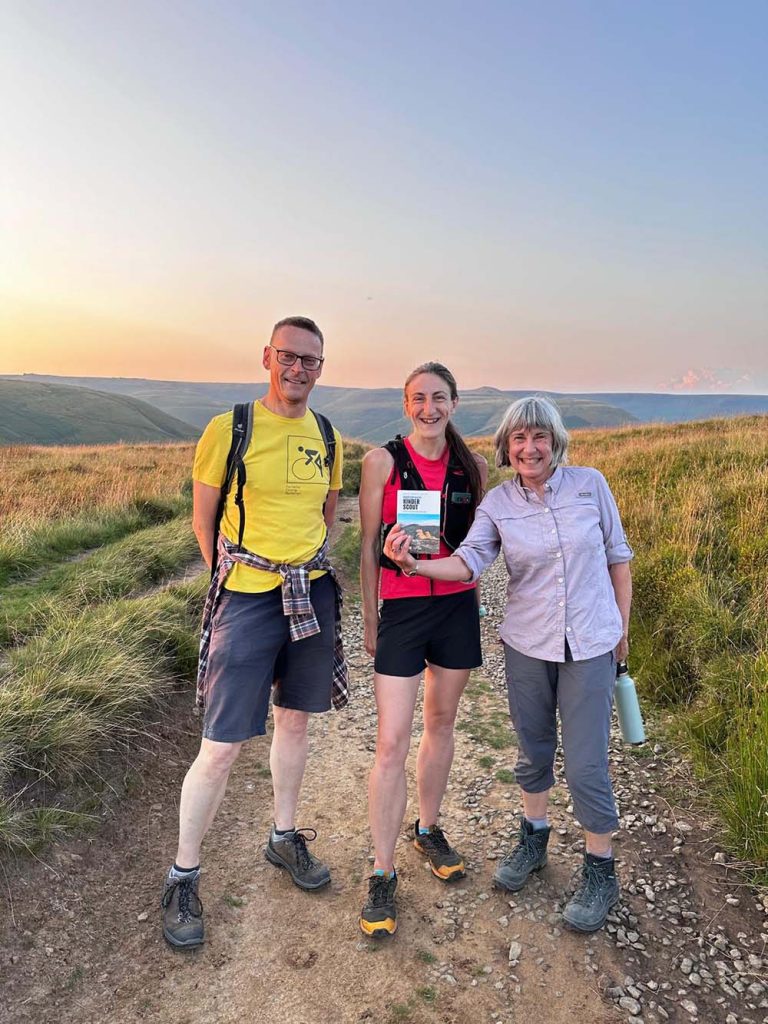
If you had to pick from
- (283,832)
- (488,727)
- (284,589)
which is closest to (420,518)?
(284,589)

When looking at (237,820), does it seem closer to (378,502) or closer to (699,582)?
(378,502)

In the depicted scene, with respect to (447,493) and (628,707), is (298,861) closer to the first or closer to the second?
(628,707)

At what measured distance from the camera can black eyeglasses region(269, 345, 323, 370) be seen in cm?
297

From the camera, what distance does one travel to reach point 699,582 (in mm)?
5918

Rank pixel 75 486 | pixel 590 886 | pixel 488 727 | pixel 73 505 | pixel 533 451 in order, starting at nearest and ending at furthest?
pixel 533 451 < pixel 590 886 < pixel 488 727 < pixel 73 505 < pixel 75 486

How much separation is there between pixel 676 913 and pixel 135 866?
299 cm

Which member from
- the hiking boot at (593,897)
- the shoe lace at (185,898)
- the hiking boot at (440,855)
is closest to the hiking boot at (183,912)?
the shoe lace at (185,898)

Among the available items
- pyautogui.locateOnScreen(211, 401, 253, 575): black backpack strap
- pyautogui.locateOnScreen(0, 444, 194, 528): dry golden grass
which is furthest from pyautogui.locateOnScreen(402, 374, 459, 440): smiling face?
pyautogui.locateOnScreen(0, 444, 194, 528): dry golden grass

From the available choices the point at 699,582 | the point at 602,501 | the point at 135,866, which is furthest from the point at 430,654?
the point at 699,582

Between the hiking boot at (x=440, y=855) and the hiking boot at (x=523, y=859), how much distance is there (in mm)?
225

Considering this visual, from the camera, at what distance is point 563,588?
288 cm

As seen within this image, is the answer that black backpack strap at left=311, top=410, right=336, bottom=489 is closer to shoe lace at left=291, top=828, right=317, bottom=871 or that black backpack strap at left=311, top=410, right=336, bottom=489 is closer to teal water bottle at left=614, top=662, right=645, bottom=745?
teal water bottle at left=614, top=662, right=645, bottom=745

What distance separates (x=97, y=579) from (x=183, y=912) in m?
5.20

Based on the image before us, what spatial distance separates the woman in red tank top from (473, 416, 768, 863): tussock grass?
184 centimetres
